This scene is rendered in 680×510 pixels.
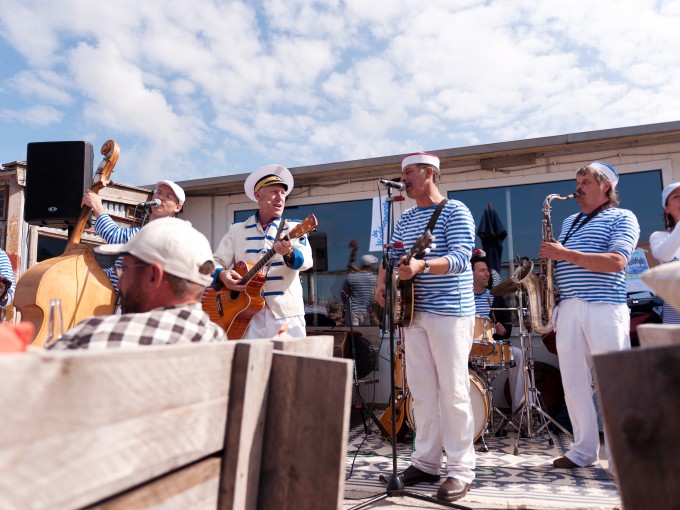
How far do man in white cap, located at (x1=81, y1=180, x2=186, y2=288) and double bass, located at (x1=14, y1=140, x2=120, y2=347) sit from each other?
22 cm

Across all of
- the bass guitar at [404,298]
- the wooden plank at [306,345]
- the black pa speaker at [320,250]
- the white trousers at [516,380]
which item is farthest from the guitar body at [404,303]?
the black pa speaker at [320,250]

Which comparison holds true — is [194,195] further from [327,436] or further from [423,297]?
[327,436]

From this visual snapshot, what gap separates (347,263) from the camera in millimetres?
8117

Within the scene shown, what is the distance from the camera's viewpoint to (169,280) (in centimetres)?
184

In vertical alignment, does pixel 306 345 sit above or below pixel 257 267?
below

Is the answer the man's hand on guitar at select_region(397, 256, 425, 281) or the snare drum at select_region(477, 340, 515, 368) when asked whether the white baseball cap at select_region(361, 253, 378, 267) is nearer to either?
the snare drum at select_region(477, 340, 515, 368)

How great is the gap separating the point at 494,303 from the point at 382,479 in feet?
12.8

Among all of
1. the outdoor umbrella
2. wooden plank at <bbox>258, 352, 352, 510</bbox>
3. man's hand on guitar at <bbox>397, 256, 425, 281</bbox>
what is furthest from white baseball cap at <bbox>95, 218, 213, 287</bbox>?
the outdoor umbrella

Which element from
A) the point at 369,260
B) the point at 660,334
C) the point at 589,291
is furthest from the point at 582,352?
the point at 369,260

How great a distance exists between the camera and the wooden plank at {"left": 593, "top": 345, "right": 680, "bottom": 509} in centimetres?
90

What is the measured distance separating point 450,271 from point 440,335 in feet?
1.30

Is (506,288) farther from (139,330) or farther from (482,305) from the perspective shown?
(139,330)

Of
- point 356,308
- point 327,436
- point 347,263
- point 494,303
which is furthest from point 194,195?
point 327,436

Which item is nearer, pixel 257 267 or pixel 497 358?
pixel 257 267
